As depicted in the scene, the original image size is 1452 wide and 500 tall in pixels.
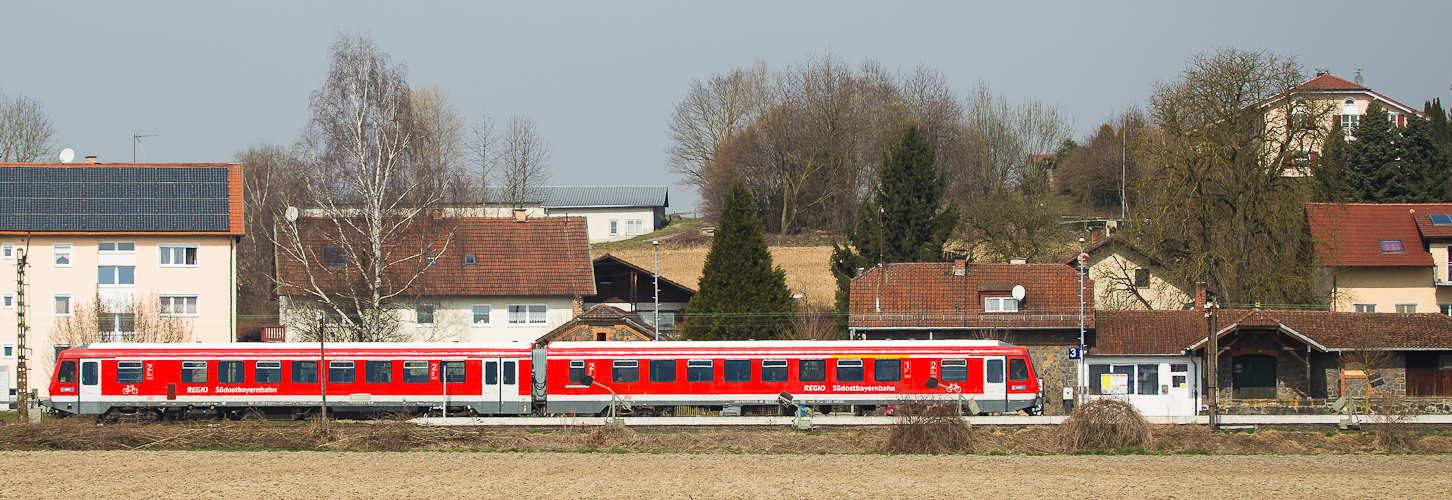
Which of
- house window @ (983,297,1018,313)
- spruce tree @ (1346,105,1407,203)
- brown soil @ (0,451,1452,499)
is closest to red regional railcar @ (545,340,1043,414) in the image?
brown soil @ (0,451,1452,499)

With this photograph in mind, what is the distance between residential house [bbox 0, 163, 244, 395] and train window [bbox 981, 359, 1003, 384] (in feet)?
89.0

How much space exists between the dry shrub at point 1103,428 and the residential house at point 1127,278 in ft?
69.2

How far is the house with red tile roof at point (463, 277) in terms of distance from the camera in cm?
4381

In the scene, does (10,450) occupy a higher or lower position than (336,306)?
lower

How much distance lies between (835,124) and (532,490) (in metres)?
63.1

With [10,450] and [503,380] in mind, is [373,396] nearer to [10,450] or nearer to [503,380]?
[503,380]

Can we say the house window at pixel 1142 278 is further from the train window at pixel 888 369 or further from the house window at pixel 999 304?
the train window at pixel 888 369

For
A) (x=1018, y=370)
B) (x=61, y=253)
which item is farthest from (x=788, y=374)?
(x=61, y=253)

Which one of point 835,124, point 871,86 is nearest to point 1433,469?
point 835,124

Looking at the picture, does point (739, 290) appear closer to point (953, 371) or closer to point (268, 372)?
point (953, 371)

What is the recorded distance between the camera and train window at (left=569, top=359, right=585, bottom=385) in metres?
32.8

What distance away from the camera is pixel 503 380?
32625 millimetres

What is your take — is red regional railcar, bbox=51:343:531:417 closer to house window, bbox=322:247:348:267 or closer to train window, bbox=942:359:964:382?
train window, bbox=942:359:964:382

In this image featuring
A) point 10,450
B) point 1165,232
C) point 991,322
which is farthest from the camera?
point 1165,232
